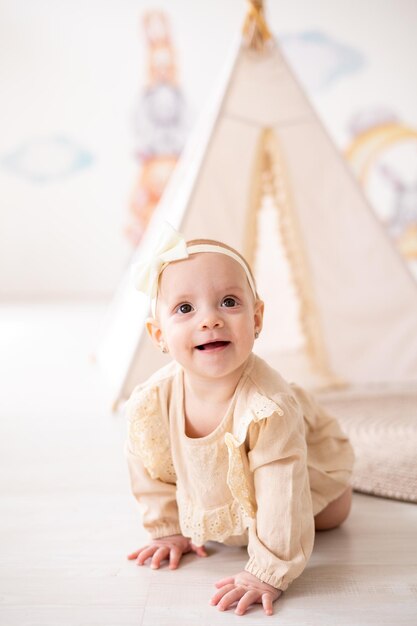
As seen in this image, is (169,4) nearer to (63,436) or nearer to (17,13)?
(17,13)

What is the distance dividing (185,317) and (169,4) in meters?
5.42

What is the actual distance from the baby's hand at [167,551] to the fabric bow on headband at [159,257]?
1.61 ft

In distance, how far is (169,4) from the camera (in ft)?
19.3

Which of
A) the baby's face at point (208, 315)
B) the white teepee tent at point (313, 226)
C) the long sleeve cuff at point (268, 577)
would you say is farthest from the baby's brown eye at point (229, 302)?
the white teepee tent at point (313, 226)

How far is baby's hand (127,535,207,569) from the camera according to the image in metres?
1.29

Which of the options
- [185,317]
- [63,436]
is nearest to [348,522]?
[185,317]

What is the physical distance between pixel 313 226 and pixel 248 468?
1.49m

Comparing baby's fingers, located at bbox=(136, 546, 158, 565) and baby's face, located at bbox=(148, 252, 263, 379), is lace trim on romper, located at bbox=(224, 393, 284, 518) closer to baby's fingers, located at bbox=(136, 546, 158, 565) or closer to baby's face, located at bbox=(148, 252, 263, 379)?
baby's face, located at bbox=(148, 252, 263, 379)

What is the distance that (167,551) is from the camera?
131 cm

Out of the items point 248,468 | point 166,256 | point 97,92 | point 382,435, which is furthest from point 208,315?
point 97,92

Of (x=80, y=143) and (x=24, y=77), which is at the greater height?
(x=24, y=77)

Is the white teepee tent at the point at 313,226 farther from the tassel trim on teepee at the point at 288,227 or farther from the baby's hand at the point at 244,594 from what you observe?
the baby's hand at the point at 244,594

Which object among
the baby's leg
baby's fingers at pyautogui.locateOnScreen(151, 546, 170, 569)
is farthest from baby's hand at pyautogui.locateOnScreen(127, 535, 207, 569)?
the baby's leg

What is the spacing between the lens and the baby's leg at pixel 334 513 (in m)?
1.39
